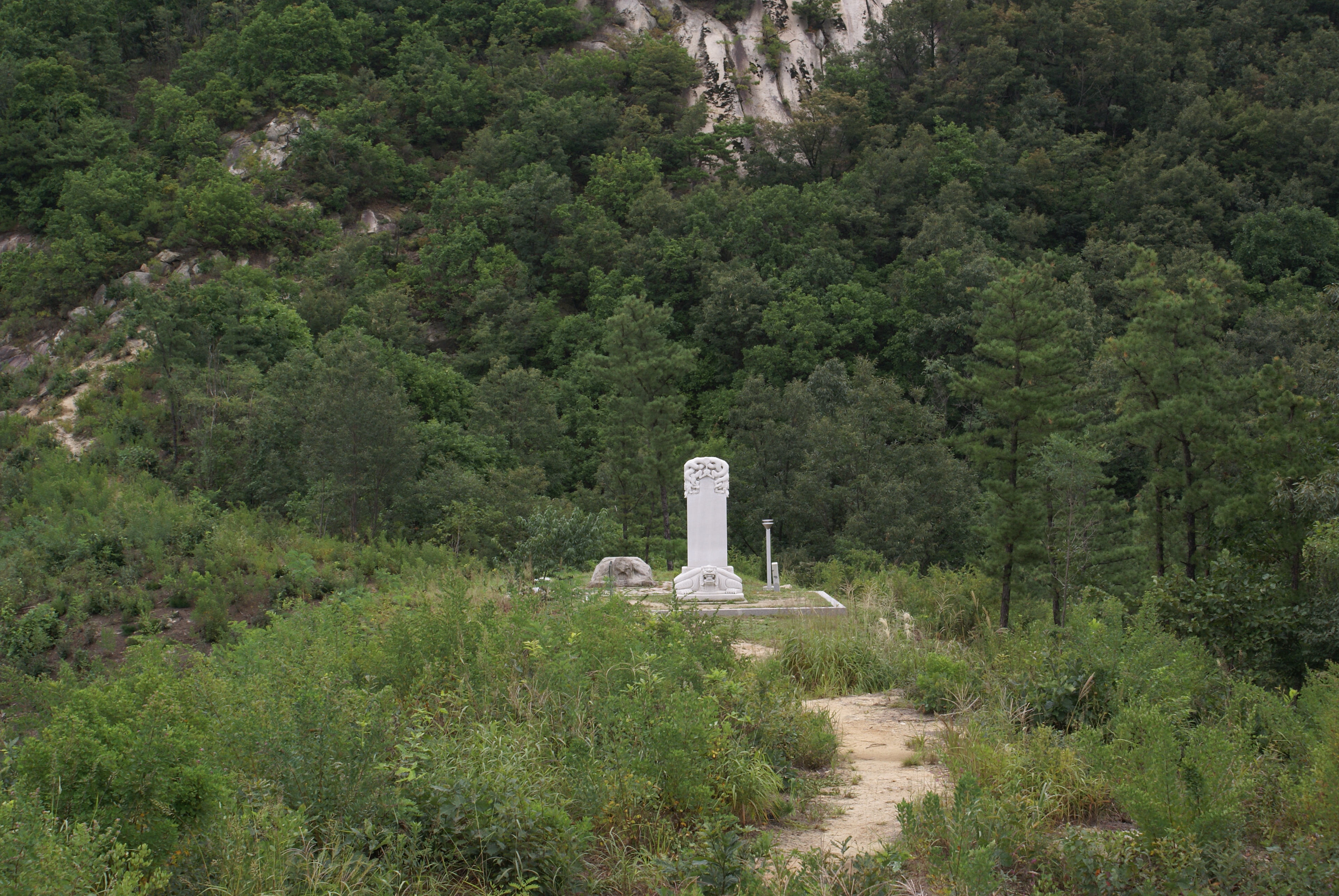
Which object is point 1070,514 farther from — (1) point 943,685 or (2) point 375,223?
(2) point 375,223

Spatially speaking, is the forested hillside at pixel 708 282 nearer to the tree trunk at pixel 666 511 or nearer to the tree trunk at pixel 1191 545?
the tree trunk at pixel 666 511

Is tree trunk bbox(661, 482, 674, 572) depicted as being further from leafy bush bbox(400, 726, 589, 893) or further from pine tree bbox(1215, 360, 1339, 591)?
leafy bush bbox(400, 726, 589, 893)

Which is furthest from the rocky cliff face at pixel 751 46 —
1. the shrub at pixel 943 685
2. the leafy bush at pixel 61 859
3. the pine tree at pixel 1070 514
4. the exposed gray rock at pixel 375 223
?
the leafy bush at pixel 61 859

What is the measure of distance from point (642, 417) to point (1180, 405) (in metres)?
17.2

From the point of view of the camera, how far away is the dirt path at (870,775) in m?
4.70

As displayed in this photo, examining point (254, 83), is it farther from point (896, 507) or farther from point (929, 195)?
point (896, 507)

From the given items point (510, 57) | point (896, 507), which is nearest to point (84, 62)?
point (510, 57)

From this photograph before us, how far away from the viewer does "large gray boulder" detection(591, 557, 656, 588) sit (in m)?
15.1

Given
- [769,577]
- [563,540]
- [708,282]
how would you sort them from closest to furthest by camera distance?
[769,577] → [563,540] → [708,282]

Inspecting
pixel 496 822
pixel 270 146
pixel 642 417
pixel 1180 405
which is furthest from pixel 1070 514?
pixel 270 146

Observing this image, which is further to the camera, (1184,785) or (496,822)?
(1184,785)

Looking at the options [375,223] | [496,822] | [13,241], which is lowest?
[496,822]

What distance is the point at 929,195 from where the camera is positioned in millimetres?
49250

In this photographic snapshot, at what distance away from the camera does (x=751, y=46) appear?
58.0 metres
